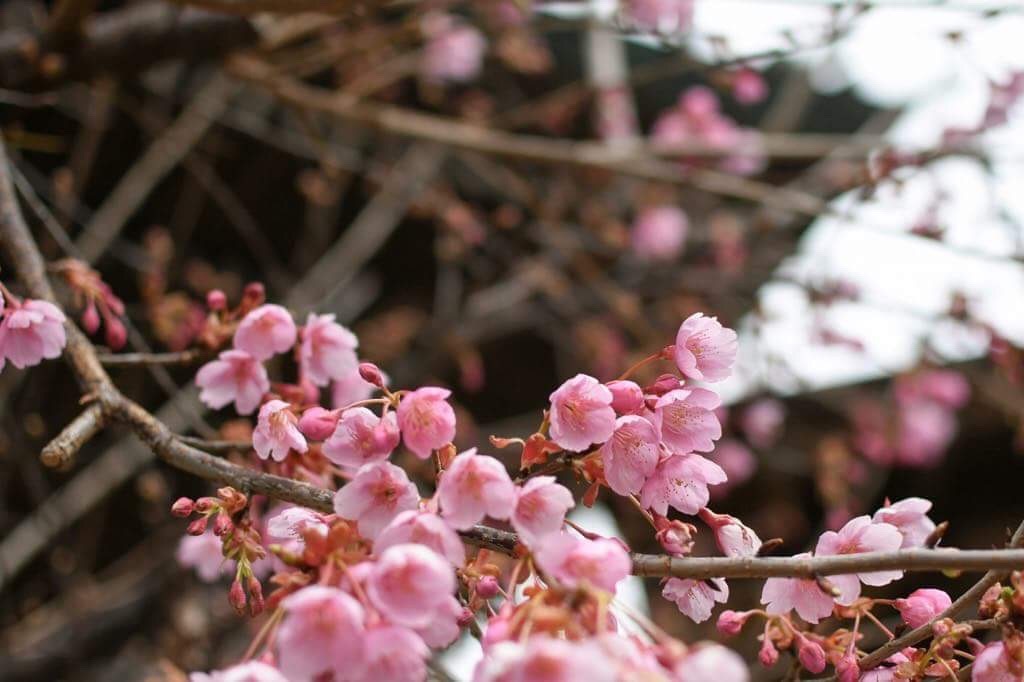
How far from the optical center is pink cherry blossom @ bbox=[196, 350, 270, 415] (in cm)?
127

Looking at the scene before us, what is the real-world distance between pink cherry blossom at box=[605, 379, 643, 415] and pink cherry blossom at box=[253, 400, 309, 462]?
0.38m

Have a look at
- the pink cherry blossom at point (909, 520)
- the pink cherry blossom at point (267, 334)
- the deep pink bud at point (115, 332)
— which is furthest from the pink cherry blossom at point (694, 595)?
the deep pink bud at point (115, 332)

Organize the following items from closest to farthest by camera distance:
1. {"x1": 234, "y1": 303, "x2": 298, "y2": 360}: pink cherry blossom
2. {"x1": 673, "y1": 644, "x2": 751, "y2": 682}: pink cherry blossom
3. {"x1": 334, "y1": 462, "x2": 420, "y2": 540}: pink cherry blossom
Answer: {"x1": 673, "y1": 644, "x2": 751, "y2": 682}: pink cherry blossom → {"x1": 334, "y1": 462, "x2": 420, "y2": 540}: pink cherry blossom → {"x1": 234, "y1": 303, "x2": 298, "y2": 360}: pink cherry blossom

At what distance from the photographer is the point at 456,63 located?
148 inches

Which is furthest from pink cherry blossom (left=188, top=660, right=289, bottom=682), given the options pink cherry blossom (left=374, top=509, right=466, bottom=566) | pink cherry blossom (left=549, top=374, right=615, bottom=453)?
pink cherry blossom (left=549, top=374, right=615, bottom=453)

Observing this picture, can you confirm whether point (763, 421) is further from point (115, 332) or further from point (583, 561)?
point (583, 561)

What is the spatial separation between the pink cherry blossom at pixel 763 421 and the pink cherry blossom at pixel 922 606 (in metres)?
2.77

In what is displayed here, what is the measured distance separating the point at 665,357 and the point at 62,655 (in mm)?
2384

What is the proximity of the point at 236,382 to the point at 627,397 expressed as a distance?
0.63 m

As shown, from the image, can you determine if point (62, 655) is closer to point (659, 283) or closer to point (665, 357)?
point (665, 357)

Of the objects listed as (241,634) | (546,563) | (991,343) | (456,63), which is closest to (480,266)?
(456,63)

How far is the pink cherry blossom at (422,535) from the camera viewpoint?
81 cm

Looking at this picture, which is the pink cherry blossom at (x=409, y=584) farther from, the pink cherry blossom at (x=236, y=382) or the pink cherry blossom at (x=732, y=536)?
the pink cherry blossom at (x=236, y=382)

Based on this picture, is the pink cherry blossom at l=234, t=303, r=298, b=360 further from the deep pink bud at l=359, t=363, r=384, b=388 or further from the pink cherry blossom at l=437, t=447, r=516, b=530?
the pink cherry blossom at l=437, t=447, r=516, b=530
